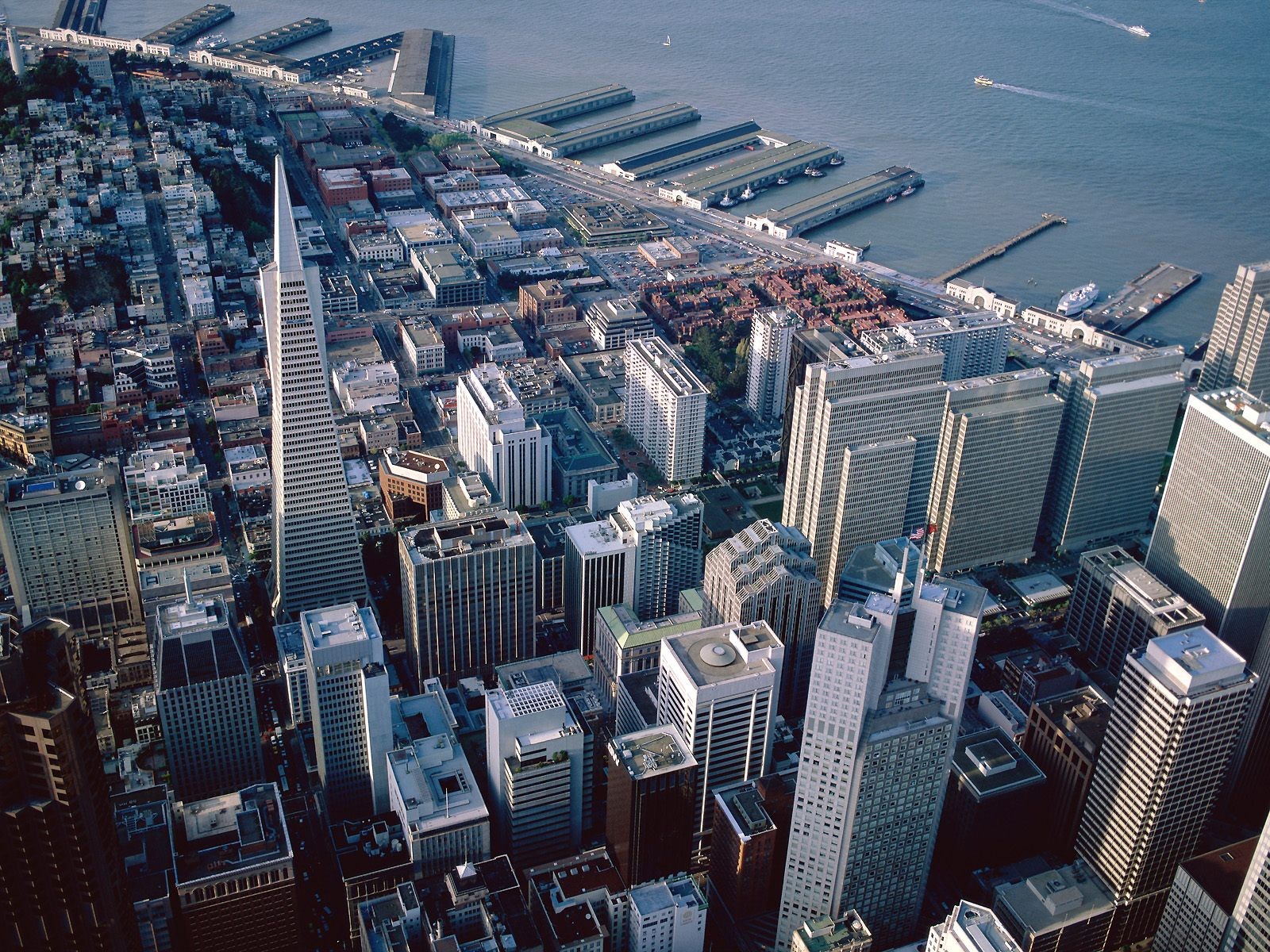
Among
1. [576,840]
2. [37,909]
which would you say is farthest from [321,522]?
[37,909]

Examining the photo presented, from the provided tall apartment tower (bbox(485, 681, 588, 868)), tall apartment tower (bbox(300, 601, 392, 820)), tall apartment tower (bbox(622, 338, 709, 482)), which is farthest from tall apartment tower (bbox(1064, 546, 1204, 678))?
tall apartment tower (bbox(300, 601, 392, 820))

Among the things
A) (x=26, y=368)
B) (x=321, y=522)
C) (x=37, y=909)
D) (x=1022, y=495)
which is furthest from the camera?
(x=26, y=368)

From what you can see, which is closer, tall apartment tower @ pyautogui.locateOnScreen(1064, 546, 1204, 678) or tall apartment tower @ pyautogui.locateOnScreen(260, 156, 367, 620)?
tall apartment tower @ pyautogui.locateOnScreen(260, 156, 367, 620)

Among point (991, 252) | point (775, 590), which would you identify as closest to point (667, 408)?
point (775, 590)

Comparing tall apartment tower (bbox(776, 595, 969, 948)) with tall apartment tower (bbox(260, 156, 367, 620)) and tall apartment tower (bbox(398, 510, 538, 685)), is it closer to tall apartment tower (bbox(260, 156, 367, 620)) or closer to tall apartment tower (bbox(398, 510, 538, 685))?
tall apartment tower (bbox(398, 510, 538, 685))

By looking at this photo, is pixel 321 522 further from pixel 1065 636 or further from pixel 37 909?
pixel 1065 636

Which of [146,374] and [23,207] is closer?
[146,374]

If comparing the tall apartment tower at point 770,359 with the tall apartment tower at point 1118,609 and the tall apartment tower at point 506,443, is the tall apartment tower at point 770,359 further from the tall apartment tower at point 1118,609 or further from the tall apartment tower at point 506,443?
the tall apartment tower at point 1118,609
